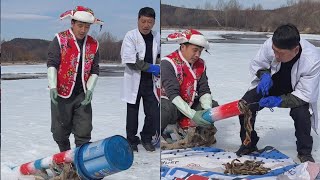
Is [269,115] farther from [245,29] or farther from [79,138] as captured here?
[79,138]

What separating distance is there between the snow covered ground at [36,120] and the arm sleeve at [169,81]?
0.30 metres

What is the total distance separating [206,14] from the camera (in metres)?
2.22

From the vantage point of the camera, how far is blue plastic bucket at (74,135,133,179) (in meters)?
1.83

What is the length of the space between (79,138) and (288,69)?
2.61ft

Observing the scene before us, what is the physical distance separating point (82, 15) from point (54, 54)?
148mm

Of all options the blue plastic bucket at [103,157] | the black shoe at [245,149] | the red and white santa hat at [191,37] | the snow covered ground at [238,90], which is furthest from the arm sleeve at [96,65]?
the black shoe at [245,149]

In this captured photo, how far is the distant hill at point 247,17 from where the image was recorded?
85.1 inches

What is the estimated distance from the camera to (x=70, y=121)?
1893 mm

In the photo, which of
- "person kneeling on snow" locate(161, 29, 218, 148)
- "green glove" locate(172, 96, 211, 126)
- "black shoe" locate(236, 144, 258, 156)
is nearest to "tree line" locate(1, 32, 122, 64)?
"person kneeling on snow" locate(161, 29, 218, 148)

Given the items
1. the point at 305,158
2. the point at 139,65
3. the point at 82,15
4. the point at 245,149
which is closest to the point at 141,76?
the point at 139,65

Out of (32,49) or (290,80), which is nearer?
(32,49)

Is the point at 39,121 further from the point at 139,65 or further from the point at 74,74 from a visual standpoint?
the point at 139,65

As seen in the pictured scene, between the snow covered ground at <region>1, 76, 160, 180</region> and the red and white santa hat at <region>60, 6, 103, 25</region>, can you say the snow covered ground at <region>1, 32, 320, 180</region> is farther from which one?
the red and white santa hat at <region>60, 6, 103, 25</region>

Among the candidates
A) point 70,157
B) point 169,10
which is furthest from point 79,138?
point 169,10
